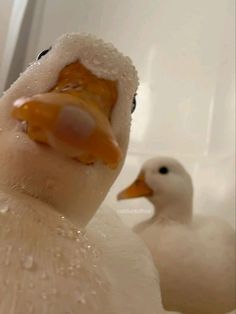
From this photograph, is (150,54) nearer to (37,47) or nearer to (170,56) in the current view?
(170,56)

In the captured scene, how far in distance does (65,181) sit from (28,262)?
3.8 inches

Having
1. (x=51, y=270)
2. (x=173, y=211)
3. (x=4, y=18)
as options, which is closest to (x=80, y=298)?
(x=51, y=270)

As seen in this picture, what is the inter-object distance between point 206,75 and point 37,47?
1.24 feet

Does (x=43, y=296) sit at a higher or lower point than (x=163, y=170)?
higher

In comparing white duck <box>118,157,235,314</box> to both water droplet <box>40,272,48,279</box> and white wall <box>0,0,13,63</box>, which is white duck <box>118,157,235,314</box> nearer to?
white wall <box>0,0,13,63</box>

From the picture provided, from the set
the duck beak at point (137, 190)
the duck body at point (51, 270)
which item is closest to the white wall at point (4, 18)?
the duck beak at point (137, 190)

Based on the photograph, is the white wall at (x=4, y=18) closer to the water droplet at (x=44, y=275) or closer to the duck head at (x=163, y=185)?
the duck head at (x=163, y=185)

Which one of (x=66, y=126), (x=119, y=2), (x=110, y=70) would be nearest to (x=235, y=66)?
(x=119, y=2)

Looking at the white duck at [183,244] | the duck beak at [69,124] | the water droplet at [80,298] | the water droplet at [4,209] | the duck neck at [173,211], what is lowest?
the duck neck at [173,211]

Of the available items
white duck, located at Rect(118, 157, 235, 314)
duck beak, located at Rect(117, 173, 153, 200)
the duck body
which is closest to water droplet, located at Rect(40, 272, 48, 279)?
the duck body

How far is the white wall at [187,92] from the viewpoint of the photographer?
105cm

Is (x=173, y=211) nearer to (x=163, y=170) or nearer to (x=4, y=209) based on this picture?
(x=163, y=170)

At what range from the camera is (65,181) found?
49cm

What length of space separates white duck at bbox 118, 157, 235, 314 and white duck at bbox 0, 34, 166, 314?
0.26m
